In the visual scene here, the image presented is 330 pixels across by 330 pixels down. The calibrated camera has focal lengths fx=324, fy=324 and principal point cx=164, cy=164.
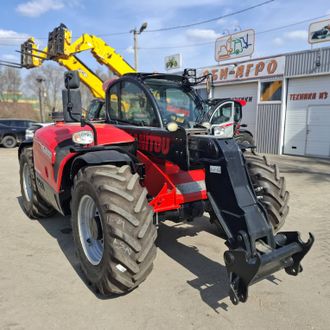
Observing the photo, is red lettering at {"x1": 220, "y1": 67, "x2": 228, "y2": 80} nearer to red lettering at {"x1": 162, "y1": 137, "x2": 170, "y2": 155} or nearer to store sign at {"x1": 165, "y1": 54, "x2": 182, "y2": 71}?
store sign at {"x1": 165, "y1": 54, "x2": 182, "y2": 71}

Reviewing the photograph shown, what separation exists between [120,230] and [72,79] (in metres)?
2.04

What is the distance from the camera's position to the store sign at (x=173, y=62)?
72.1ft

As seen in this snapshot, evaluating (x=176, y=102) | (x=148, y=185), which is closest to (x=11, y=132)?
(x=176, y=102)

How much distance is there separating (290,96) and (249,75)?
2.47 m

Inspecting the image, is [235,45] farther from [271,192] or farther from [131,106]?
[271,192]

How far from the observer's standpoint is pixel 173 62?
880 inches

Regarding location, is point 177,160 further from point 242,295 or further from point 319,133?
point 319,133

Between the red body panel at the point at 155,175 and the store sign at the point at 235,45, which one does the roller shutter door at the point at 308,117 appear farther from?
the red body panel at the point at 155,175

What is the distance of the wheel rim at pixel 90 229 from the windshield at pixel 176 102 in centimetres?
130


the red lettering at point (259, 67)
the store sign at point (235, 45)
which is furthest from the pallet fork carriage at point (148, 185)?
the store sign at point (235, 45)

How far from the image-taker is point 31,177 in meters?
5.34

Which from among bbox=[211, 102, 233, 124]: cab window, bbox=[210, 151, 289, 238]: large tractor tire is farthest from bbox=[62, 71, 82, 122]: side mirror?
bbox=[211, 102, 233, 124]: cab window

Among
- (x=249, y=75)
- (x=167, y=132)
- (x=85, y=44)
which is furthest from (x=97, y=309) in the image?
(x=249, y=75)

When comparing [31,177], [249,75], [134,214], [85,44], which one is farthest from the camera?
[249,75]
